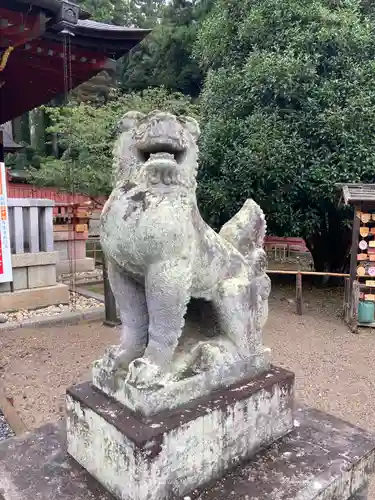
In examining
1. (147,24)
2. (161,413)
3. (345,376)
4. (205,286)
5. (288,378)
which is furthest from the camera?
(147,24)

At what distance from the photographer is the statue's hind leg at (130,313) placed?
1.94m

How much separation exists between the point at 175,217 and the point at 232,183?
19.1 feet

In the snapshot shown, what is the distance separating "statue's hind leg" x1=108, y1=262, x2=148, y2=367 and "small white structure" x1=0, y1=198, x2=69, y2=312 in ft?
16.4

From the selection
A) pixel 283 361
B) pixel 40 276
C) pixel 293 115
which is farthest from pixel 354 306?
pixel 40 276

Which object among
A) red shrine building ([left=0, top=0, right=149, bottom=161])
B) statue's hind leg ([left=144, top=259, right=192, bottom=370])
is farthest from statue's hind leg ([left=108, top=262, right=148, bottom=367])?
red shrine building ([left=0, top=0, right=149, bottom=161])

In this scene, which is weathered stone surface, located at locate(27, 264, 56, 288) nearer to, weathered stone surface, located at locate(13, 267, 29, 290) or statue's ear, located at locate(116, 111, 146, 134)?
weathered stone surface, located at locate(13, 267, 29, 290)

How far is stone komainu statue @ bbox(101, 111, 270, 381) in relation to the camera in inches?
68.8

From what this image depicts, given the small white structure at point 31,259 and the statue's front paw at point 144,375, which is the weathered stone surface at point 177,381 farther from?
the small white structure at point 31,259

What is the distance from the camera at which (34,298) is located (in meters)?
6.69

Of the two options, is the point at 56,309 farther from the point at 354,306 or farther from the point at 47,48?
the point at 354,306

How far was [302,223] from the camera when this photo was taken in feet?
24.3

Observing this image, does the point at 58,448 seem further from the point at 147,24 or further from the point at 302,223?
the point at 147,24

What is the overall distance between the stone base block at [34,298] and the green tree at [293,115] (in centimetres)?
300

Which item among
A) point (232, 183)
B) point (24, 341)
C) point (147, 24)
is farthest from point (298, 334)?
point (147, 24)
